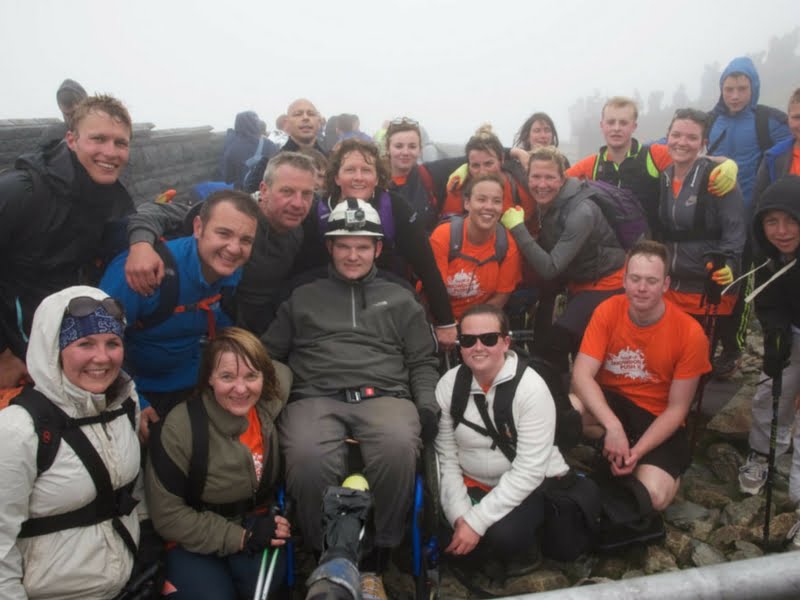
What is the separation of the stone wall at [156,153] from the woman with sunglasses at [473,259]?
180 inches

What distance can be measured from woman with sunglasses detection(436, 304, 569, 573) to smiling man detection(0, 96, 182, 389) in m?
2.05

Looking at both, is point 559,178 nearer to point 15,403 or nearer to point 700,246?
point 700,246

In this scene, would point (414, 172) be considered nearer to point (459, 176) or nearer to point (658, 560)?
point (459, 176)

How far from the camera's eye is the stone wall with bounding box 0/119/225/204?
227 inches

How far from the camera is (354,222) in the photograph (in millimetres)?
3602

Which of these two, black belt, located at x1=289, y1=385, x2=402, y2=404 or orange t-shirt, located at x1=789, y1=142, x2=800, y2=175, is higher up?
orange t-shirt, located at x1=789, y1=142, x2=800, y2=175

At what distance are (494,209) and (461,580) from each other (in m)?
2.72

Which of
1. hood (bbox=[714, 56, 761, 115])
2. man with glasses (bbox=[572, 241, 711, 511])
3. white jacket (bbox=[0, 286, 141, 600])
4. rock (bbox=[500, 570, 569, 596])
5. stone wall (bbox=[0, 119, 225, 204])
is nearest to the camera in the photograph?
white jacket (bbox=[0, 286, 141, 600])

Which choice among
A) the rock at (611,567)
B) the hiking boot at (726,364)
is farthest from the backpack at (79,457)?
the hiking boot at (726,364)

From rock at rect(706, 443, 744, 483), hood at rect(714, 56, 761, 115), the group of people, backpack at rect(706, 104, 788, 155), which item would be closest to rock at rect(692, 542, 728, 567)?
the group of people

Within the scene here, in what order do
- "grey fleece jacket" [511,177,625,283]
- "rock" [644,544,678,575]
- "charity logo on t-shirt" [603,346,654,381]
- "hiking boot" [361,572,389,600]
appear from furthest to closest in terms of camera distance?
1. "grey fleece jacket" [511,177,625,283]
2. "charity logo on t-shirt" [603,346,654,381]
3. "rock" [644,544,678,575]
4. "hiking boot" [361,572,389,600]

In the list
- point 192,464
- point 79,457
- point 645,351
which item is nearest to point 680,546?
point 645,351

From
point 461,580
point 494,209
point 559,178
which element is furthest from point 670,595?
point 559,178

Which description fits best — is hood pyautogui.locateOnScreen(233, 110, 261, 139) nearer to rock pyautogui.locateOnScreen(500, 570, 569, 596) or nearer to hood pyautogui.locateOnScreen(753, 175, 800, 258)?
hood pyautogui.locateOnScreen(753, 175, 800, 258)
